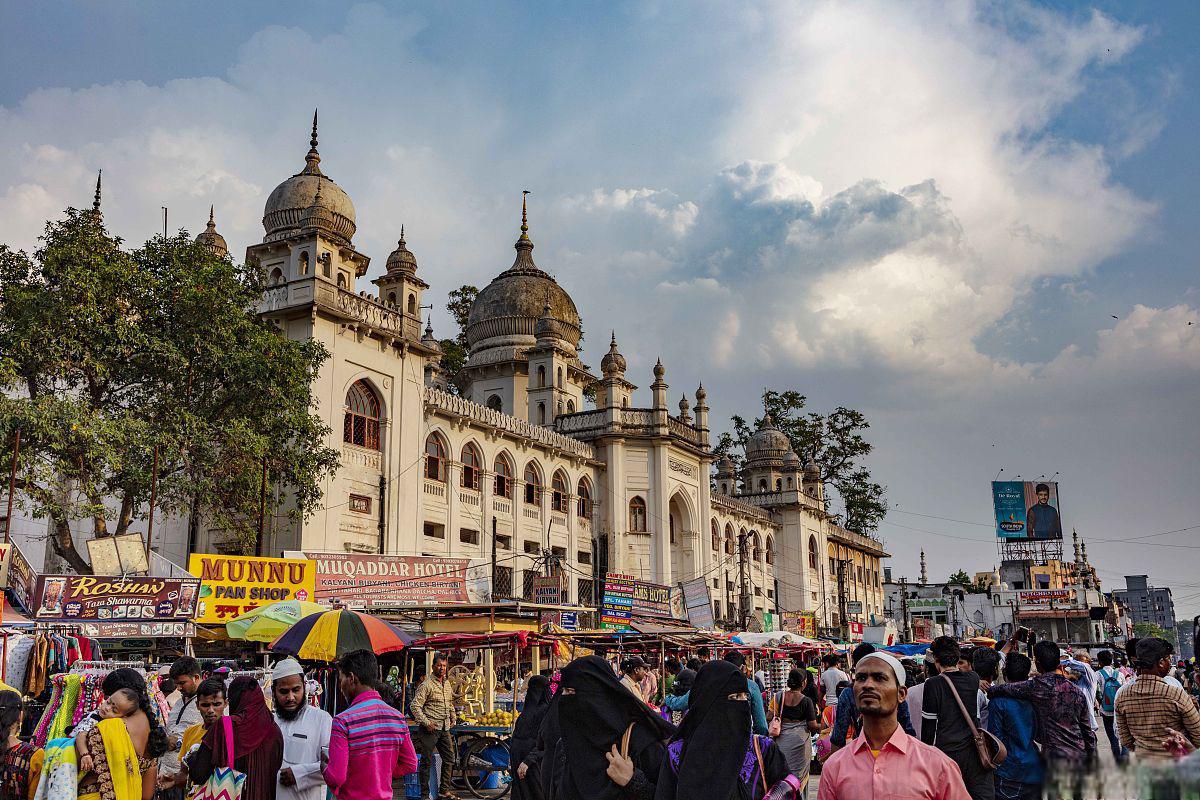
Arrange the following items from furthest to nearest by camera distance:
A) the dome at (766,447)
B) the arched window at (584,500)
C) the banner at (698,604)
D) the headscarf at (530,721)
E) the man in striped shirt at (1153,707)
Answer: the dome at (766,447) < the arched window at (584,500) < the banner at (698,604) < the headscarf at (530,721) < the man in striped shirt at (1153,707)

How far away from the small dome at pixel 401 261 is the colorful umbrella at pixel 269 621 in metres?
15.9

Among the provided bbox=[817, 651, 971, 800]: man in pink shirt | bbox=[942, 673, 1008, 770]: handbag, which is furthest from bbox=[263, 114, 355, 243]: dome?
bbox=[817, 651, 971, 800]: man in pink shirt

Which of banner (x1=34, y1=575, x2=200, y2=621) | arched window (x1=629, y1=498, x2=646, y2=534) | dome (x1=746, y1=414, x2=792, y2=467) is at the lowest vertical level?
banner (x1=34, y1=575, x2=200, y2=621)

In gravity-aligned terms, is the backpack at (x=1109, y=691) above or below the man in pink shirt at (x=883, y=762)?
below

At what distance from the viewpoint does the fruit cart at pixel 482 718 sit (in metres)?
12.9

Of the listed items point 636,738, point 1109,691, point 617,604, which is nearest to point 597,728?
point 636,738

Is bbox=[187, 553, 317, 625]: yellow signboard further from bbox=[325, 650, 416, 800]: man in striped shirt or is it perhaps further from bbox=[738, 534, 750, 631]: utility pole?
bbox=[738, 534, 750, 631]: utility pole

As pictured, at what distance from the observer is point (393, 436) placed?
92.0ft

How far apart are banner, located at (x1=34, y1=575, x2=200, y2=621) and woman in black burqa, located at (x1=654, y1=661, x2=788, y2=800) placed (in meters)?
14.3

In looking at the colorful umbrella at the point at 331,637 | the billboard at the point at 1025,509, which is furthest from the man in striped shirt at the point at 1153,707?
the billboard at the point at 1025,509

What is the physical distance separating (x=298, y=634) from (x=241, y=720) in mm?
A: 5550

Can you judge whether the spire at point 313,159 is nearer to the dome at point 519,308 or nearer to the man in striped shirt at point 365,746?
the dome at point 519,308

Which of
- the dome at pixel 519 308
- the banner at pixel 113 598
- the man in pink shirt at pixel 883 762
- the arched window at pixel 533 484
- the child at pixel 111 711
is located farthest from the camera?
the dome at pixel 519 308

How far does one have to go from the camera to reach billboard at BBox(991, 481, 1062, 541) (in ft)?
234
